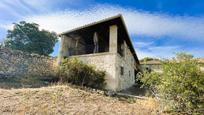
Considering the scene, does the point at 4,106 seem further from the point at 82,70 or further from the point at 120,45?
the point at 120,45

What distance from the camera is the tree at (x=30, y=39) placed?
32.5 m

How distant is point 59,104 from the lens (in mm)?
8305

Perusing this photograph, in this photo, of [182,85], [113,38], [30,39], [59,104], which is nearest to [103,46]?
[113,38]

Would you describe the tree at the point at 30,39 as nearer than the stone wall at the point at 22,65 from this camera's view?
No

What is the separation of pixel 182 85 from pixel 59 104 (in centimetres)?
533

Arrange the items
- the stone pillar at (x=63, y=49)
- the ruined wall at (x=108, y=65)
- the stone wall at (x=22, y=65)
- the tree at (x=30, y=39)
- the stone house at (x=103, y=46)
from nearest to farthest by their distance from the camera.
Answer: the stone wall at (x=22, y=65) < the ruined wall at (x=108, y=65) < the stone house at (x=103, y=46) < the stone pillar at (x=63, y=49) < the tree at (x=30, y=39)

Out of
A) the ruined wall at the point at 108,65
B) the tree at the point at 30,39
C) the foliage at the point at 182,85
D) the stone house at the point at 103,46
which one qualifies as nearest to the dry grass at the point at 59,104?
the foliage at the point at 182,85

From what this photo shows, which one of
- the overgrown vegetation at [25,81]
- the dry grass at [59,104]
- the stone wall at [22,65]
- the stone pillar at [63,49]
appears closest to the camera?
the dry grass at [59,104]

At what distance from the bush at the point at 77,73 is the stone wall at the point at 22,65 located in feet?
4.37

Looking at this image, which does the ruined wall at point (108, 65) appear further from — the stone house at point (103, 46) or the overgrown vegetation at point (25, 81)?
the overgrown vegetation at point (25, 81)

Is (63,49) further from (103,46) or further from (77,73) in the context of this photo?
(77,73)

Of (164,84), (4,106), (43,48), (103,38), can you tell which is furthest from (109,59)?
(43,48)

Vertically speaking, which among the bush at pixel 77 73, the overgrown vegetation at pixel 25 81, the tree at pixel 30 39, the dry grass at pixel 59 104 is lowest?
the dry grass at pixel 59 104

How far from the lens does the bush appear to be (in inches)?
528
